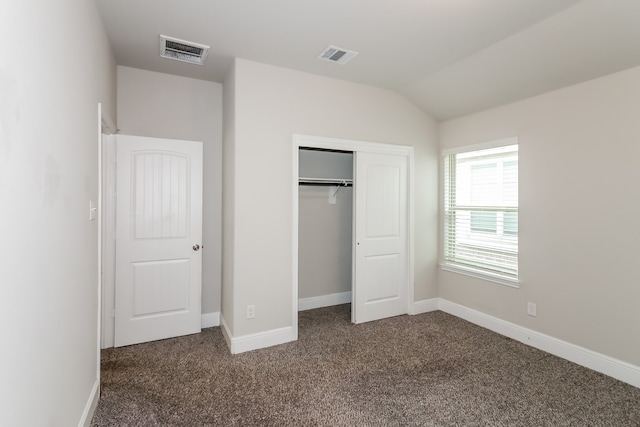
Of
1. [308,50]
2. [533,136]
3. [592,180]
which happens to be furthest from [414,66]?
[592,180]

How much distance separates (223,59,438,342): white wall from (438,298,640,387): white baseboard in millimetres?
2170

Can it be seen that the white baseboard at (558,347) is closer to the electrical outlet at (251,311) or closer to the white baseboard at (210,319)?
the electrical outlet at (251,311)

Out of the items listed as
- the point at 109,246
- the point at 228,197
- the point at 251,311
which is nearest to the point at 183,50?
the point at 228,197

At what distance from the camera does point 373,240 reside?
3.88 meters

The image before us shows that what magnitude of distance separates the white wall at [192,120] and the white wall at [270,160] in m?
0.26

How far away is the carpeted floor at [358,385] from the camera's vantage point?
215 centimetres

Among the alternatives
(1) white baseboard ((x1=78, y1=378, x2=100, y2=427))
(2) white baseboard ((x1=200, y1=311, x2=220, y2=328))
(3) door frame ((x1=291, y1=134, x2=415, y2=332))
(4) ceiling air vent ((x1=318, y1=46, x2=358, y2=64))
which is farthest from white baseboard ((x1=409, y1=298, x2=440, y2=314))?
(1) white baseboard ((x1=78, y1=378, x2=100, y2=427))

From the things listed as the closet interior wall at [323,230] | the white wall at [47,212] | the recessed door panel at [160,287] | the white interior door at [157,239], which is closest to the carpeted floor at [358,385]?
the white interior door at [157,239]

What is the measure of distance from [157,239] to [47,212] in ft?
6.50

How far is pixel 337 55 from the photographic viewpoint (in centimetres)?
303

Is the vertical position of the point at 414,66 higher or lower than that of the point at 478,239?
higher

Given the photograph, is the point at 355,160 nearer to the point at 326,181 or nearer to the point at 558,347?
the point at 326,181

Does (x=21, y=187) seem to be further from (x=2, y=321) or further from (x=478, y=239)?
(x=478, y=239)

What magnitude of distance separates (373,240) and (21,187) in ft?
10.6
